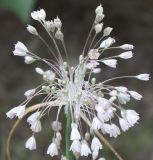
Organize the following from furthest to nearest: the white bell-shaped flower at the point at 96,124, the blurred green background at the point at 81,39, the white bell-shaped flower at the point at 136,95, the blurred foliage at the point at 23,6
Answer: the blurred green background at the point at 81,39 < the blurred foliage at the point at 23,6 < the white bell-shaped flower at the point at 136,95 < the white bell-shaped flower at the point at 96,124

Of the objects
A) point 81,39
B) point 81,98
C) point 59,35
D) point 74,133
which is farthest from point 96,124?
point 81,39

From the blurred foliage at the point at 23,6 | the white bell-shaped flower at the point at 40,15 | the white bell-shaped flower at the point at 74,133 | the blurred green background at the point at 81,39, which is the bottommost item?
the white bell-shaped flower at the point at 74,133

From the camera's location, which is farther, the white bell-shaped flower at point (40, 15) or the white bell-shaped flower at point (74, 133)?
the white bell-shaped flower at point (40, 15)

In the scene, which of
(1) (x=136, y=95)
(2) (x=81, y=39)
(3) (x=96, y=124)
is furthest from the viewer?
(2) (x=81, y=39)

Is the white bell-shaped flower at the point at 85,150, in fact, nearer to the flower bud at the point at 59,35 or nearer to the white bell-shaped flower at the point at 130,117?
the white bell-shaped flower at the point at 130,117

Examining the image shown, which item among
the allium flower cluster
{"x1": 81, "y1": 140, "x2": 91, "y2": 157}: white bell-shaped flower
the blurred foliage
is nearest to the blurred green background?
the blurred foliage

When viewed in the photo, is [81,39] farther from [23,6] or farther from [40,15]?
[40,15]

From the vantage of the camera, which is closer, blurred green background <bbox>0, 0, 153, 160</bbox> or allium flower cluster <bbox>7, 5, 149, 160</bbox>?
allium flower cluster <bbox>7, 5, 149, 160</bbox>

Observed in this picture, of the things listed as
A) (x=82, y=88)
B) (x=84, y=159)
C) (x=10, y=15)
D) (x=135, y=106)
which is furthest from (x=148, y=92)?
(x=82, y=88)

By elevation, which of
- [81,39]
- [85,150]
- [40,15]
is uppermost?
[81,39]

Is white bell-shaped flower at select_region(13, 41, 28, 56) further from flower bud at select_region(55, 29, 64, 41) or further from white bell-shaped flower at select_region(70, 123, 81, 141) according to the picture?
white bell-shaped flower at select_region(70, 123, 81, 141)

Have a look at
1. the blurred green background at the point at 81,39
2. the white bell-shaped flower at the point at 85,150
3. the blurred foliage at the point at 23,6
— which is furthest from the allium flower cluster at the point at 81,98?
the blurred green background at the point at 81,39

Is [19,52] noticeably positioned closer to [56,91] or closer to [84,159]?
[56,91]
